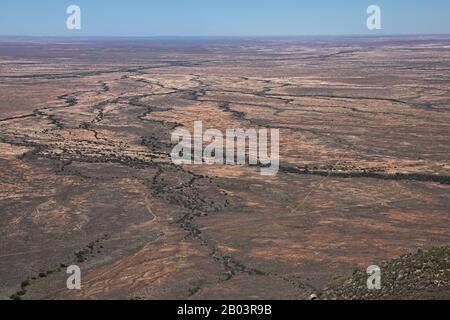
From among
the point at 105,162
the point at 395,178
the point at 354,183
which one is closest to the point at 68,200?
the point at 105,162

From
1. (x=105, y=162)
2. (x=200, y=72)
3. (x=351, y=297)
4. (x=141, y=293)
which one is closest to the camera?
(x=351, y=297)

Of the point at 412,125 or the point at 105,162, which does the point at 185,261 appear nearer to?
the point at 105,162

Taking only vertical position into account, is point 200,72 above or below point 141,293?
above

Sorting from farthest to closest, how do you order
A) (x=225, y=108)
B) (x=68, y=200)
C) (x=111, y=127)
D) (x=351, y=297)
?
(x=225, y=108) < (x=111, y=127) < (x=68, y=200) < (x=351, y=297)

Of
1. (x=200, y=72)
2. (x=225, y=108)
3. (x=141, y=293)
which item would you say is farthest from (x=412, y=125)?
(x=200, y=72)

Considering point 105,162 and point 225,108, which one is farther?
point 225,108

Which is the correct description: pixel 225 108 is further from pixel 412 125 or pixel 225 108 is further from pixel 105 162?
pixel 105 162
